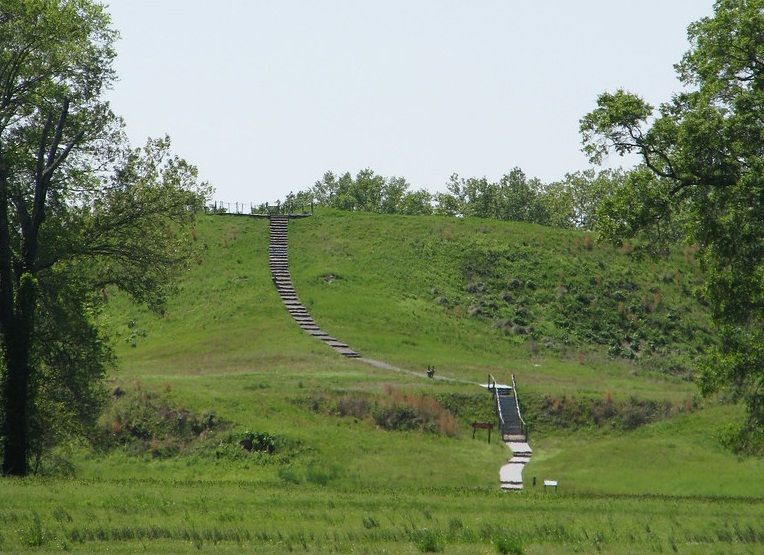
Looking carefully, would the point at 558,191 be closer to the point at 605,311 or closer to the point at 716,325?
the point at 605,311

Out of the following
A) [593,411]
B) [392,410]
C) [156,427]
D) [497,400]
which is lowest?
[156,427]

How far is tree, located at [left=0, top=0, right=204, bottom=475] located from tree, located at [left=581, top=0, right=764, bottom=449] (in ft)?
47.2

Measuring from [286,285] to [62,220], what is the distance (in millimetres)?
52909

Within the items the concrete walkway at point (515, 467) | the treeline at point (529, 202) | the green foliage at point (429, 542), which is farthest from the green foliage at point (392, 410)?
the treeline at point (529, 202)

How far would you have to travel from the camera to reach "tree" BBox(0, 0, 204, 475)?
33.7 metres

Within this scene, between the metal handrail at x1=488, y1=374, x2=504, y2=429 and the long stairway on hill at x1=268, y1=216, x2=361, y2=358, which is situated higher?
the long stairway on hill at x1=268, y1=216, x2=361, y2=358

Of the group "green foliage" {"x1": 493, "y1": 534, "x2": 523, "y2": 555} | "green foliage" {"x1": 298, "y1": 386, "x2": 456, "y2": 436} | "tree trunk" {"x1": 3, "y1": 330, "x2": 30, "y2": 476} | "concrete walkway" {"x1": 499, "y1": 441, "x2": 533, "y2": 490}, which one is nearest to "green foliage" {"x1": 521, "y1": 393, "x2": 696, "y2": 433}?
"concrete walkway" {"x1": 499, "y1": 441, "x2": 533, "y2": 490}

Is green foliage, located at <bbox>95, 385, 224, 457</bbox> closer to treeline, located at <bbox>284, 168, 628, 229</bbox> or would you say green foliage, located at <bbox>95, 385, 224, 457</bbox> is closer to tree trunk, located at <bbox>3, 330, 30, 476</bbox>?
tree trunk, located at <bbox>3, 330, 30, 476</bbox>

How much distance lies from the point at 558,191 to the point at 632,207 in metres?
164

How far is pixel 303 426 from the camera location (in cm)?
5288

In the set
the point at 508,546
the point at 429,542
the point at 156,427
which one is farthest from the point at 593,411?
the point at 429,542

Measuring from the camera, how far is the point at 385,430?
55.0 m

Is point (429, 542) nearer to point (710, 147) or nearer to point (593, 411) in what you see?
point (710, 147)

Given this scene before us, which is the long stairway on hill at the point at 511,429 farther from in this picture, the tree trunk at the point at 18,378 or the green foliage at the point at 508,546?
the green foliage at the point at 508,546
